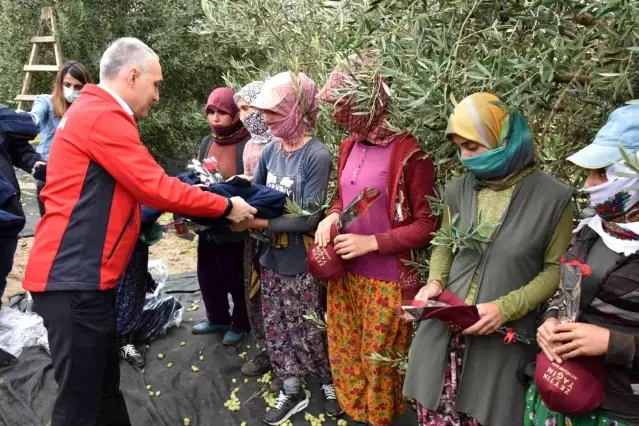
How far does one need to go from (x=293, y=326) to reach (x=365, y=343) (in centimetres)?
62

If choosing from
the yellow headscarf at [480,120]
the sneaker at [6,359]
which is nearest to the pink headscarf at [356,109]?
the yellow headscarf at [480,120]

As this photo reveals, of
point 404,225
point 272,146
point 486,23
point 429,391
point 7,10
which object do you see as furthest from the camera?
point 7,10

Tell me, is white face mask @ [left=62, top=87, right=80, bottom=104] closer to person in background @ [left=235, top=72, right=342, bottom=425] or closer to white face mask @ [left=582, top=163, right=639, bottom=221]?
person in background @ [left=235, top=72, right=342, bottom=425]

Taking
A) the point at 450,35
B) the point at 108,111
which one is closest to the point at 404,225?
the point at 450,35

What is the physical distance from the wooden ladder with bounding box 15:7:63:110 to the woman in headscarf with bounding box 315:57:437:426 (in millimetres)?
7451

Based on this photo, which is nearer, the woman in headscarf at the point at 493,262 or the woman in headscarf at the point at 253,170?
the woman in headscarf at the point at 493,262

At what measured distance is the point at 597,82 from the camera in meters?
1.65

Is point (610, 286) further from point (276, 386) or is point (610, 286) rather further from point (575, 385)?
point (276, 386)

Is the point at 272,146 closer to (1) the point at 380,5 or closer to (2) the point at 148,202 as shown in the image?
(2) the point at 148,202

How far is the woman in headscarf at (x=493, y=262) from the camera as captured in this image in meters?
1.89

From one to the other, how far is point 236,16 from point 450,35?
2133mm

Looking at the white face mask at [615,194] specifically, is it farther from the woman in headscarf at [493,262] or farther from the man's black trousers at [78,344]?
the man's black trousers at [78,344]

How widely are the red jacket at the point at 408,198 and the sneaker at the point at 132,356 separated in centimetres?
233

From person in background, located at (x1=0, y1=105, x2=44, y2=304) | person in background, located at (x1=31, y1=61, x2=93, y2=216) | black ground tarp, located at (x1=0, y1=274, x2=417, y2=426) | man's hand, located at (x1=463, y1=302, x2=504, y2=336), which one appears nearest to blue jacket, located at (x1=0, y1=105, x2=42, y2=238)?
person in background, located at (x1=0, y1=105, x2=44, y2=304)
